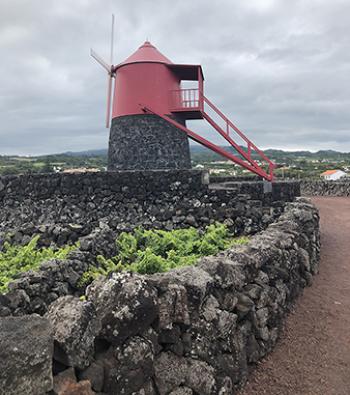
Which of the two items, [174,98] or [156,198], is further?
[174,98]

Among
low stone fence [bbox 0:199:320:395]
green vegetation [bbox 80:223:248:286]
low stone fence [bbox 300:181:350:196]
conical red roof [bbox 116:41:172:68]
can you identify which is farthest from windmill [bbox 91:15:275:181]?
low stone fence [bbox 300:181:350:196]

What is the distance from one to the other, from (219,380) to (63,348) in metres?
1.75

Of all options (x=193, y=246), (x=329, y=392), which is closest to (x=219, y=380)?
(x=329, y=392)

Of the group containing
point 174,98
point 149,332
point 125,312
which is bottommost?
point 149,332

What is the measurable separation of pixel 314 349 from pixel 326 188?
26688 mm

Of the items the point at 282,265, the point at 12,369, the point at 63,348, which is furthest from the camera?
the point at 282,265

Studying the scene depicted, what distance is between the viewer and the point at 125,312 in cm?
288

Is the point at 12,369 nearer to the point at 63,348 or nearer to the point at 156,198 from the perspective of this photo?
the point at 63,348

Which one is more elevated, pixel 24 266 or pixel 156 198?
pixel 156 198

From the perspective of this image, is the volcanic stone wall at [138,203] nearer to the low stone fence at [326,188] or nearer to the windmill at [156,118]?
the windmill at [156,118]

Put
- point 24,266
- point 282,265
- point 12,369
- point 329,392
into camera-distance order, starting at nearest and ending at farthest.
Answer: point 12,369
point 329,392
point 282,265
point 24,266

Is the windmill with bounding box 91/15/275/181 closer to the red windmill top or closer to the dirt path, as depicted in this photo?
the red windmill top

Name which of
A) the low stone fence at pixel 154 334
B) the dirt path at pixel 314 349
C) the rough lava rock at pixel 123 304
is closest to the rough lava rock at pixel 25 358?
the low stone fence at pixel 154 334

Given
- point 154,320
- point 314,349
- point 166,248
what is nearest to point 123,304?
point 154,320
